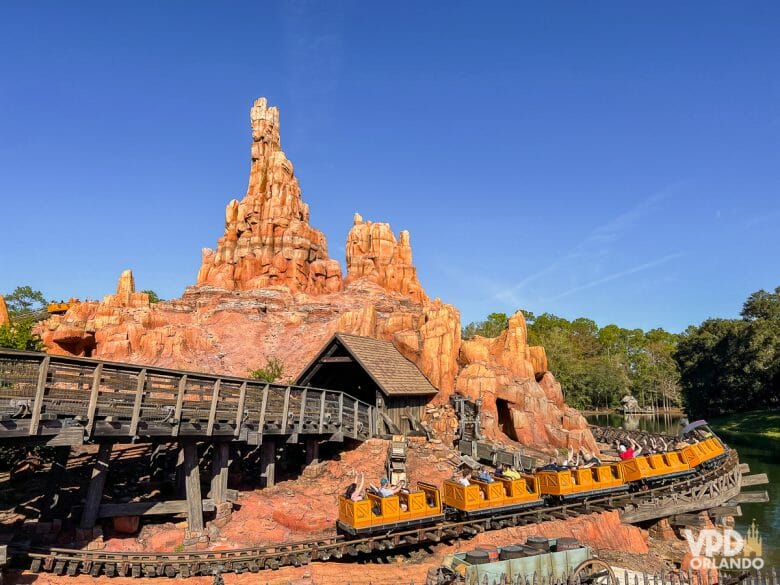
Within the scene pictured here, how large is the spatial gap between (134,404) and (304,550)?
555 centimetres

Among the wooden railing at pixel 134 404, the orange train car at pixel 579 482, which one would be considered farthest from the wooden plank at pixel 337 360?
the orange train car at pixel 579 482

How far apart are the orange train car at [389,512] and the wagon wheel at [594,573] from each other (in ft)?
13.3

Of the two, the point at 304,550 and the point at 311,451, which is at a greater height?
the point at 311,451

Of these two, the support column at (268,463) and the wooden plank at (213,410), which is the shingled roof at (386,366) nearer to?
the support column at (268,463)

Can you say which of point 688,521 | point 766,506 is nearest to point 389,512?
point 688,521

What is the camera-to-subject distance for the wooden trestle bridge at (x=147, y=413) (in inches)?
419

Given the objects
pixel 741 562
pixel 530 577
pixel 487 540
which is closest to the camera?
pixel 530 577

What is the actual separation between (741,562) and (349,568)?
632 inches

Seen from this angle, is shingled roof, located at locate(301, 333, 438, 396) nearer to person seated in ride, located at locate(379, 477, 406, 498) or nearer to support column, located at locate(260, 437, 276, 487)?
support column, located at locate(260, 437, 276, 487)

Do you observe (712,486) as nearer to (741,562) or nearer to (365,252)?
(741,562)

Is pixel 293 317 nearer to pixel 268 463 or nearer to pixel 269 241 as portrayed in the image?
pixel 269 241

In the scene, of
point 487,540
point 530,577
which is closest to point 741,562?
point 487,540

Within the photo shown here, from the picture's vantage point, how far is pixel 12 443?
11.0 m

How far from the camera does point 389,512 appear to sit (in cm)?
1422
